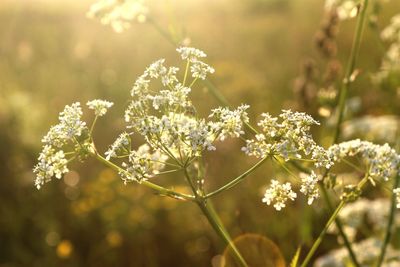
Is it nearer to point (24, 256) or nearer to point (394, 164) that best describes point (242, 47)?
point (24, 256)

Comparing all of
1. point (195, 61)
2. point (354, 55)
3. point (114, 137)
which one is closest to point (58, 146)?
point (195, 61)

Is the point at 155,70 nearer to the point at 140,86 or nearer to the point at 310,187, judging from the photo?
the point at 140,86

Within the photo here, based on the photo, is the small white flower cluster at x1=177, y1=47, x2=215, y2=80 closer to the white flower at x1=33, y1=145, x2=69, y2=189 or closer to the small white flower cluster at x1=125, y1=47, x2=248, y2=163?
the small white flower cluster at x1=125, y1=47, x2=248, y2=163

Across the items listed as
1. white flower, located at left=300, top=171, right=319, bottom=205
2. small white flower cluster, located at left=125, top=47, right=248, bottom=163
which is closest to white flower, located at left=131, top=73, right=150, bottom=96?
small white flower cluster, located at left=125, top=47, right=248, bottom=163

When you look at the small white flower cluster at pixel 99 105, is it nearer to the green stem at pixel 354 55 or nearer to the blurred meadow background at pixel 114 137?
the blurred meadow background at pixel 114 137

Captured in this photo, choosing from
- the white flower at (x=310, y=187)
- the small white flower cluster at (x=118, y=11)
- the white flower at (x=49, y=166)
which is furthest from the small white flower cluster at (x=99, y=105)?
the small white flower cluster at (x=118, y=11)

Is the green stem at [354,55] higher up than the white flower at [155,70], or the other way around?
the green stem at [354,55]
